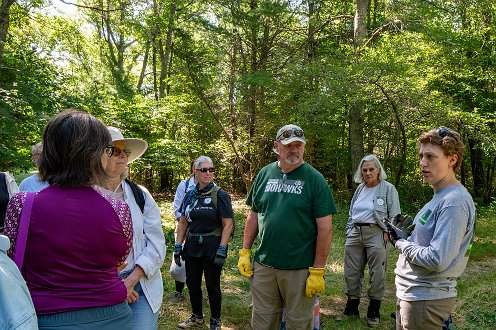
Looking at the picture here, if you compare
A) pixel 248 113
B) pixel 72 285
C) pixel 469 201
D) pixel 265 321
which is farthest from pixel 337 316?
pixel 248 113

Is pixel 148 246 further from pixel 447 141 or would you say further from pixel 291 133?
pixel 447 141

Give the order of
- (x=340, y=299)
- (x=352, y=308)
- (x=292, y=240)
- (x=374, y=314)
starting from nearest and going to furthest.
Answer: (x=292, y=240) → (x=374, y=314) → (x=352, y=308) → (x=340, y=299)

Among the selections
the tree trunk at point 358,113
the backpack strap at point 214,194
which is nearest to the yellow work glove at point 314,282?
the backpack strap at point 214,194

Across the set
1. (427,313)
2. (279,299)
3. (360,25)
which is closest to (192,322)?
(279,299)

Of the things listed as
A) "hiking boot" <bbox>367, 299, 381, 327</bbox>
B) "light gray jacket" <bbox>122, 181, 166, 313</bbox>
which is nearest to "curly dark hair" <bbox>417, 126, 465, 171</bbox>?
"light gray jacket" <bbox>122, 181, 166, 313</bbox>

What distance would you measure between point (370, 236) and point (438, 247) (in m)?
2.80

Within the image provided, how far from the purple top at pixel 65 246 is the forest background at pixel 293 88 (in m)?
3.61

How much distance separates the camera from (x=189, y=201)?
477cm

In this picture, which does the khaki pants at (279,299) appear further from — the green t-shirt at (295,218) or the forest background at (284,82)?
the forest background at (284,82)

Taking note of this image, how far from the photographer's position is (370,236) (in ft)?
16.6

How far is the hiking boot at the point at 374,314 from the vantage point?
4836 millimetres

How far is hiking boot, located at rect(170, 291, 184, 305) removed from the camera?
218 inches

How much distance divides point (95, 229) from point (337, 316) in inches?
169

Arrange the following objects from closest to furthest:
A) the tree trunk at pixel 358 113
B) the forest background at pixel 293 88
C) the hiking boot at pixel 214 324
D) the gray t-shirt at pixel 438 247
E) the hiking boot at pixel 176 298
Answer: the gray t-shirt at pixel 438 247, the hiking boot at pixel 214 324, the hiking boot at pixel 176 298, the forest background at pixel 293 88, the tree trunk at pixel 358 113
